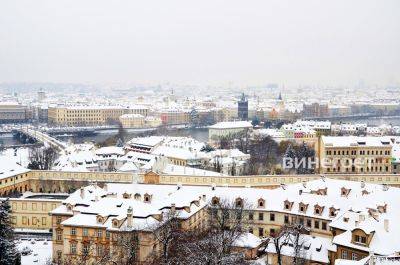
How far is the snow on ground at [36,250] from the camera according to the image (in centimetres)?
2444

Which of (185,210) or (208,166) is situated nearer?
(185,210)

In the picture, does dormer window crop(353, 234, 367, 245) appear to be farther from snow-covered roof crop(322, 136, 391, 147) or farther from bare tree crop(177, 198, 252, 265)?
snow-covered roof crop(322, 136, 391, 147)

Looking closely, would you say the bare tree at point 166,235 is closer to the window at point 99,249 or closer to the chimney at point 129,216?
the chimney at point 129,216

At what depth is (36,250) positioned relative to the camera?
1031 inches

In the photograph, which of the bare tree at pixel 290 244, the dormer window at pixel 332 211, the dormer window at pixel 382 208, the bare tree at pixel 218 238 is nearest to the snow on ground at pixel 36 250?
the bare tree at pixel 218 238

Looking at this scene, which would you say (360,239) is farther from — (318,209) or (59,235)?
(59,235)

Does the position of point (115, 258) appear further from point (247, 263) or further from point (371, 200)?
Answer: point (371, 200)

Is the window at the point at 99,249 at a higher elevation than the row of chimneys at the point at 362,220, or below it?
below

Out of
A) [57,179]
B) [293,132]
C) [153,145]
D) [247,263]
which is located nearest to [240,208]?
[247,263]

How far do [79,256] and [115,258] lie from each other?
7.80 feet

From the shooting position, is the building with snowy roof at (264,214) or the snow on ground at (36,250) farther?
the snow on ground at (36,250)

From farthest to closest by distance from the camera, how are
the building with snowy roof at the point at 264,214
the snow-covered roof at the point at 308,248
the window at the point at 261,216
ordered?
the window at the point at 261,216 < the snow-covered roof at the point at 308,248 < the building with snowy roof at the point at 264,214

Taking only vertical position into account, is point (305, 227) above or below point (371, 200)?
below

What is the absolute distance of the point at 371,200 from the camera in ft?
75.0
